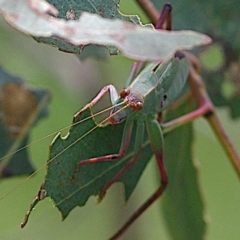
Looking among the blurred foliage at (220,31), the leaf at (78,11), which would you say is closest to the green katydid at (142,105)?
the leaf at (78,11)

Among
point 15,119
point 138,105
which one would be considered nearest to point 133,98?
point 138,105

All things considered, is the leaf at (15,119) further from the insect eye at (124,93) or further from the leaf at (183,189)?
the insect eye at (124,93)

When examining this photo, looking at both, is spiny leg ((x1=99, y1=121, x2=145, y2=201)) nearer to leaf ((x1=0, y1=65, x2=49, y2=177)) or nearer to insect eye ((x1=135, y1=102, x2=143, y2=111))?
insect eye ((x1=135, y1=102, x2=143, y2=111))

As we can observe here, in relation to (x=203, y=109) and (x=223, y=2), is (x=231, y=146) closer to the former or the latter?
(x=203, y=109)

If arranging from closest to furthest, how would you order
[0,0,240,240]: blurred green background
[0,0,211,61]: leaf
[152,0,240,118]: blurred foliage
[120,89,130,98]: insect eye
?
[0,0,211,61]: leaf
[120,89,130,98]: insect eye
[152,0,240,118]: blurred foliage
[0,0,240,240]: blurred green background

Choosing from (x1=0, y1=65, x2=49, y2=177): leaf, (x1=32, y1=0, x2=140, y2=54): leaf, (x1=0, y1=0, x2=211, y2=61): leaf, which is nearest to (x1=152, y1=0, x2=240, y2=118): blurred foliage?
(x1=0, y1=65, x2=49, y2=177): leaf
